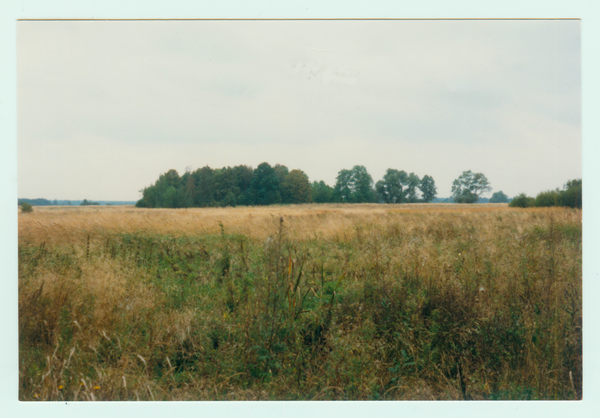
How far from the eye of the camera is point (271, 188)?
739cm

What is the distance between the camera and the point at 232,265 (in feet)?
13.1

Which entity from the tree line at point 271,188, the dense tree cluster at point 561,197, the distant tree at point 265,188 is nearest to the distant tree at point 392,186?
the tree line at point 271,188

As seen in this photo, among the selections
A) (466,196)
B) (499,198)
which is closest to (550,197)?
(499,198)

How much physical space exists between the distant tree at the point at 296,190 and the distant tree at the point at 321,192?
128 millimetres

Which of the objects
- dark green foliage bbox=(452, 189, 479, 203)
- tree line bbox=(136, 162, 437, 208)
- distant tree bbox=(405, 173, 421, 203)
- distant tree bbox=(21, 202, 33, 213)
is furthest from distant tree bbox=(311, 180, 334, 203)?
distant tree bbox=(21, 202, 33, 213)

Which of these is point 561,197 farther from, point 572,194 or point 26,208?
point 26,208

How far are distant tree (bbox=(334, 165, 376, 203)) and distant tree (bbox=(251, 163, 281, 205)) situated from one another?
1487mm

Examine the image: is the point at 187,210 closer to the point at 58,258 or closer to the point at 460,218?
the point at 58,258

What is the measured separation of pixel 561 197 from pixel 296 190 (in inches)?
178

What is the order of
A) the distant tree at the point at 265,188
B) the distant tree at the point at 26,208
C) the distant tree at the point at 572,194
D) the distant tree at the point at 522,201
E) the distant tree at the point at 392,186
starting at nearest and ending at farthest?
the distant tree at the point at 572,194 < the distant tree at the point at 26,208 < the distant tree at the point at 522,201 < the distant tree at the point at 392,186 < the distant tree at the point at 265,188

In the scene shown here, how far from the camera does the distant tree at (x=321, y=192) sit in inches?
247

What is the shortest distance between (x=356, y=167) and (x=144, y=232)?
205 inches

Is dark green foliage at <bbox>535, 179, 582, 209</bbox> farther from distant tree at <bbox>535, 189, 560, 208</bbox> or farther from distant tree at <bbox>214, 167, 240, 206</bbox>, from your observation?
distant tree at <bbox>214, 167, 240, 206</bbox>

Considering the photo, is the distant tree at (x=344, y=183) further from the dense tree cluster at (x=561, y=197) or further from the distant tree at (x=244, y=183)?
the dense tree cluster at (x=561, y=197)
